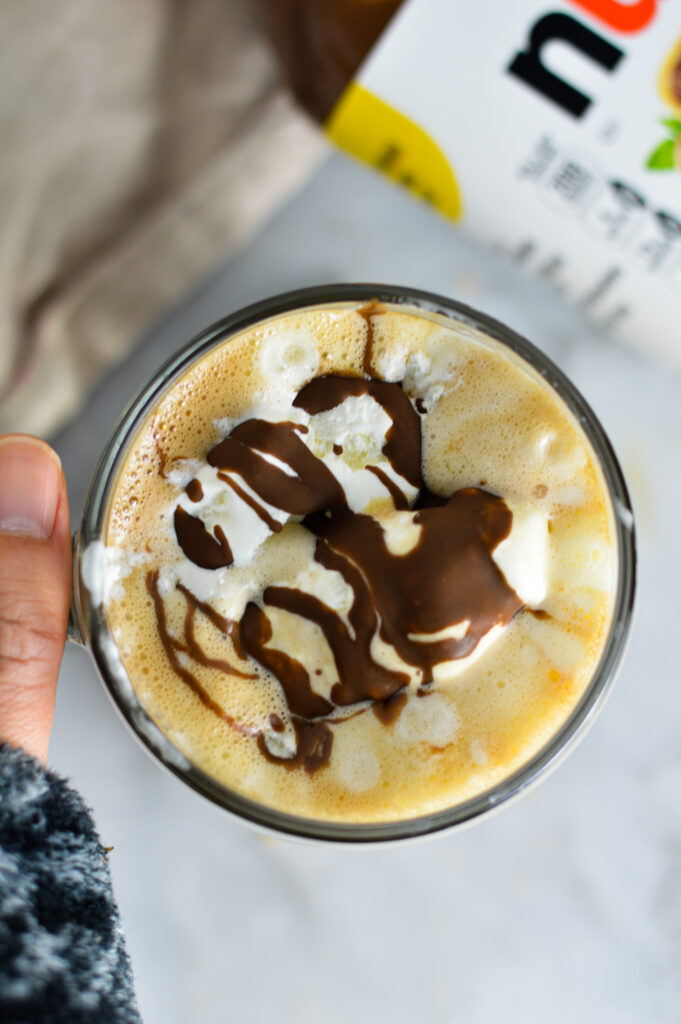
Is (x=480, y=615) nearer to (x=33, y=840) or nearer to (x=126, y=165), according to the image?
(x=33, y=840)

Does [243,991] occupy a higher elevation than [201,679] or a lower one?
lower

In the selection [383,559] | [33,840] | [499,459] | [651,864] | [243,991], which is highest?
[499,459]

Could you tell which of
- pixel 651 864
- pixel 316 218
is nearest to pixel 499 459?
pixel 316 218

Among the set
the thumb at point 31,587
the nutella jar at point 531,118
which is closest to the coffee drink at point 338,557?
the thumb at point 31,587

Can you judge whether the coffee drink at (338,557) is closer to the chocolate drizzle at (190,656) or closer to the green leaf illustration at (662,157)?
the chocolate drizzle at (190,656)

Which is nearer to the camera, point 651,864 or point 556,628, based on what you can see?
point 556,628

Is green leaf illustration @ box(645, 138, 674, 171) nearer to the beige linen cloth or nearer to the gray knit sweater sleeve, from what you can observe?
the beige linen cloth

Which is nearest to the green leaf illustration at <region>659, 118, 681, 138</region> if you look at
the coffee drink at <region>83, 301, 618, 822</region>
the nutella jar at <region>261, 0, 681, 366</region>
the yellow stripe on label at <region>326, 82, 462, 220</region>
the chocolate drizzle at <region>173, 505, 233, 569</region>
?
the nutella jar at <region>261, 0, 681, 366</region>
